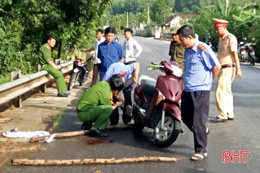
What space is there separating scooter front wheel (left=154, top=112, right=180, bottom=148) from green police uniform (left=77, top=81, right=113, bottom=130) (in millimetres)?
924

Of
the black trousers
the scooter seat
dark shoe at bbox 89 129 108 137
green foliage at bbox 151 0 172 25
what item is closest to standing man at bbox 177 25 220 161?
the black trousers

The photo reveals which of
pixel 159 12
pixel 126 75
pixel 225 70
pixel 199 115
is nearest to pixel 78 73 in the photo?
pixel 126 75

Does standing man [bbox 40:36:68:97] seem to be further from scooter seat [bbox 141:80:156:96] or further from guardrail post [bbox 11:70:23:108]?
scooter seat [bbox 141:80:156:96]

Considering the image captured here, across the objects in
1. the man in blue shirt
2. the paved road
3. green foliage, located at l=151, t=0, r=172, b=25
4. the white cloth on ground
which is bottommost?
the paved road

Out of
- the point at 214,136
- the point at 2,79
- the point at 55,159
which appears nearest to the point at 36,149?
the point at 55,159

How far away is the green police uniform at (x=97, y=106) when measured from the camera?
7.16m

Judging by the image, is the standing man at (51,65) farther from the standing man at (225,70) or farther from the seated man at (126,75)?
the standing man at (225,70)

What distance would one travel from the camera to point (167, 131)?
21.6ft

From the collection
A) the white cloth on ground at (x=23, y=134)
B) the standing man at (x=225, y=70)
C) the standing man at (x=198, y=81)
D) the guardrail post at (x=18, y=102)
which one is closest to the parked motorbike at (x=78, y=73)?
the guardrail post at (x=18, y=102)

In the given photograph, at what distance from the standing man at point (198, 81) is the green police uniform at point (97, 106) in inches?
56.7

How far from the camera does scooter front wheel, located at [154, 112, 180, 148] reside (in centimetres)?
641

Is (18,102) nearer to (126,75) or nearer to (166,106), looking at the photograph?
(126,75)

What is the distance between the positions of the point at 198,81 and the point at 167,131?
91 centimetres

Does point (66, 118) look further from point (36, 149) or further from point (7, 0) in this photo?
point (7, 0)
